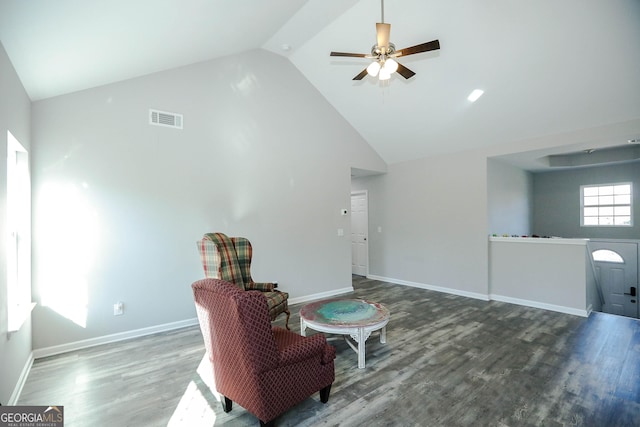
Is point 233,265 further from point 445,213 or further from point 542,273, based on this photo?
point 542,273

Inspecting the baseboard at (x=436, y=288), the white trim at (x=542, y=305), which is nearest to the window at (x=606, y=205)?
the white trim at (x=542, y=305)

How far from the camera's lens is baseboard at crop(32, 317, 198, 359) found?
10.2ft

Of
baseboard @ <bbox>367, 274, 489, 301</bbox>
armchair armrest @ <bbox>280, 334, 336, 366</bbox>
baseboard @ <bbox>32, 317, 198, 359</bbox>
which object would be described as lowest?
baseboard @ <bbox>367, 274, 489, 301</bbox>

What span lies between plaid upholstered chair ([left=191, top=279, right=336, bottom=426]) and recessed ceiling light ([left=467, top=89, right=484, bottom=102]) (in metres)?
4.00

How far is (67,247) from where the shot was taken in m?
3.26

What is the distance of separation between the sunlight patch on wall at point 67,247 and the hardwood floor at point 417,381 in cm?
56

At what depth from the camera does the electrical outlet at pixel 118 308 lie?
11.5 feet

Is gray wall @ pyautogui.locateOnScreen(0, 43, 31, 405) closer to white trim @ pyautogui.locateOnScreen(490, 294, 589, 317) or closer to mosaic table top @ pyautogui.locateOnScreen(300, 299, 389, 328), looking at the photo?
mosaic table top @ pyautogui.locateOnScreen(300, 299, 389, 328)

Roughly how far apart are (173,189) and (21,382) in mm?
2308

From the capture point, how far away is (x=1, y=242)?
216cm

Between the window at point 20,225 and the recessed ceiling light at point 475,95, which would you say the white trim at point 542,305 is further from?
the window at point 20,225

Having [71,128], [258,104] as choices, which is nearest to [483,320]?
[258,104]

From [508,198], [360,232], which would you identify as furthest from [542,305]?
[360,232]

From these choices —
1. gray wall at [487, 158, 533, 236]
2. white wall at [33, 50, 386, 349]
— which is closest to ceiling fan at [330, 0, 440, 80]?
white wall at [33, 50, 386, 349]
